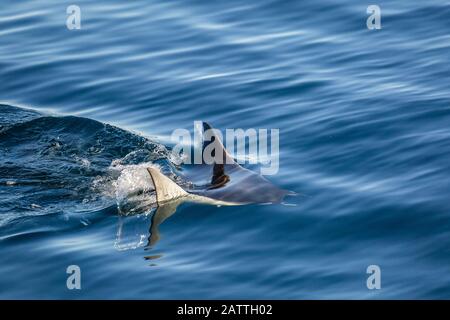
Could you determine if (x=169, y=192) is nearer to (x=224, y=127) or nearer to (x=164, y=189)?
(x=164, y=189)

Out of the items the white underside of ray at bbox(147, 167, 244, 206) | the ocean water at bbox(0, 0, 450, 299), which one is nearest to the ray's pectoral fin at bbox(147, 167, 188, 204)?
the white underside of ray at bbox(147, 167, 244, 206)

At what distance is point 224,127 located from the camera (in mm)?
13344

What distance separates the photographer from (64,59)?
16188 mm

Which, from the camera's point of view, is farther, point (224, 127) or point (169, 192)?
point (224, 127)

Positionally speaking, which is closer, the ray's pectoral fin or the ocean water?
the ocean water

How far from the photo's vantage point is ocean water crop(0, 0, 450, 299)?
30.5ft

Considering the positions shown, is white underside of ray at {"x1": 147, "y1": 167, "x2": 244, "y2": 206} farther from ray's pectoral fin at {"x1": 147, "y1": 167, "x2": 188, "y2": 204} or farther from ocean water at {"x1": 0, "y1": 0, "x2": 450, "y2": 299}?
ocean water at {"x1": 0, "y1": 0, "x2": 450, "y2": 299}

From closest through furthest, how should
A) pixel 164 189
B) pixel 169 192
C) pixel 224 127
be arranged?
1. pixel 164 189
2. pixel 169 192
3. pixel 224 127

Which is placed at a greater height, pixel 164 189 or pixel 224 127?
pixel 224 127

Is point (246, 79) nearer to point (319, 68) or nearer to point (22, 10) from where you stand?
point (319, 68)

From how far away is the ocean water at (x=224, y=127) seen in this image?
9281 mm

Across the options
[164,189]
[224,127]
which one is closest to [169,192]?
[164,189]

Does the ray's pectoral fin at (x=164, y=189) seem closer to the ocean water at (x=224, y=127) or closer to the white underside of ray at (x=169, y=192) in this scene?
the white underside of ray at (x=169, y=192)

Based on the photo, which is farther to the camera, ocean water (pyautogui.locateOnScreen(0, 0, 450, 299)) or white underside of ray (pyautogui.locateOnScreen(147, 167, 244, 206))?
white underside of ray (pyautogui.locateOnScreen(147, 167, 244, 206))
